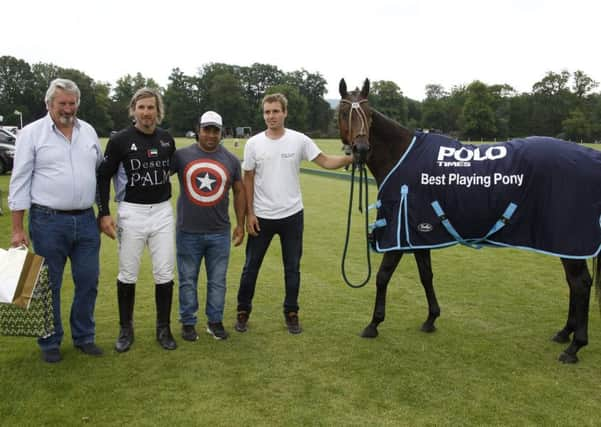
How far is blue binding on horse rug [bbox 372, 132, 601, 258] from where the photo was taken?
13.3 ft

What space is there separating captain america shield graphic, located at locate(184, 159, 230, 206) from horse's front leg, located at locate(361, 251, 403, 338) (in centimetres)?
161

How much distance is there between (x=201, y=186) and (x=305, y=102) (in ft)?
269

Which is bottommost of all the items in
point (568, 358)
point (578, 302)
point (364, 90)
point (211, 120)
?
point (568, 358)

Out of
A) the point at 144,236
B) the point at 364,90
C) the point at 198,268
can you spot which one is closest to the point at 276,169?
the point at 364,90

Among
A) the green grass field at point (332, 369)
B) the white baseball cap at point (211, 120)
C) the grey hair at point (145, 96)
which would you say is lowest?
the green grass field at point (332, 369)

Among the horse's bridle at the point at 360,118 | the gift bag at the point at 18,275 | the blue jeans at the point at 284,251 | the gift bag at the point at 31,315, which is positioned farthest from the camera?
the blue jeans at the point at 284,251

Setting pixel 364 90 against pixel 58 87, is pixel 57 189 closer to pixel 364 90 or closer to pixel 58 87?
pixel 58 87

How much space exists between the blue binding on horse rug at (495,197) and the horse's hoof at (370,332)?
75 cm

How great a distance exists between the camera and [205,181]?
13.8ft

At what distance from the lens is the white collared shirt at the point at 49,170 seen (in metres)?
3.58

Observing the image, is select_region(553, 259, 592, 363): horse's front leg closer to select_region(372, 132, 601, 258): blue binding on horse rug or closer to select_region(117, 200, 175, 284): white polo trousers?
select_region(372, 132, 601, 258): blue binding on horse rug

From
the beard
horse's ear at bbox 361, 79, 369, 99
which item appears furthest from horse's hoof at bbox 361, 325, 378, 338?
the beard

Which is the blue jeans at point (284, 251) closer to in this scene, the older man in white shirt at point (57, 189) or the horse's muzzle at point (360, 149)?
the horse's muzzle at point (360, 149)

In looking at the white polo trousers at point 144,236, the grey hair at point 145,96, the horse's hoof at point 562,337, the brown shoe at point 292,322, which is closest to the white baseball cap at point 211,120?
the grey hair at point 145,96
